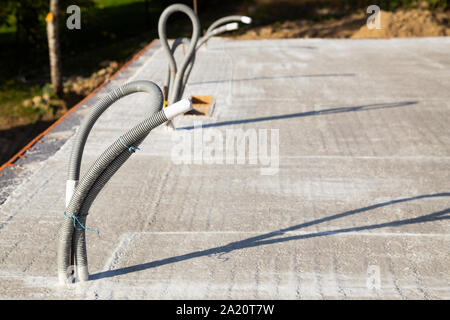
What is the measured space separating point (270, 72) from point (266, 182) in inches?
288

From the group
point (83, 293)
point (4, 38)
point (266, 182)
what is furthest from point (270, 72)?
point (4, 38)

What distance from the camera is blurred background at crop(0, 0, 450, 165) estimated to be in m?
16.4

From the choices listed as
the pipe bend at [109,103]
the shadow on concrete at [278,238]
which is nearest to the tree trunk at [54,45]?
the pipe bend at [109,103]

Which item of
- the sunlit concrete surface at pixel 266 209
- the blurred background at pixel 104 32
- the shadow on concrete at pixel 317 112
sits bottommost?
the blurred background at pixel 104 32

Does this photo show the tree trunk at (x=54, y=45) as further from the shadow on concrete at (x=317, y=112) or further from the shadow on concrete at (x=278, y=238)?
the shadow on concrete at (x=278, y=238)

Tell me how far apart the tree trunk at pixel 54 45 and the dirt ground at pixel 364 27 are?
9.32m

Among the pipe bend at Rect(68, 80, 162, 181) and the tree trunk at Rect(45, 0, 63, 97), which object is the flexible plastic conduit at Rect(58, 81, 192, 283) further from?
the tree trunk at Rect(45, 0, 63, 97)

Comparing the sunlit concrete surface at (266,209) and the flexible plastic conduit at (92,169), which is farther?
the sunlit concrete surface at (266,209)

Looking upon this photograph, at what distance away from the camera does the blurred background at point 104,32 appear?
1641 centimetres

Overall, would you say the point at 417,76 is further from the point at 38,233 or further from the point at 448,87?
the point at 38,233

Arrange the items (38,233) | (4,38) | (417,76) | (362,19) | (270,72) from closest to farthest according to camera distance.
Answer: (38,233) < (417,76) < (270,72) < (4,38) < (362,19)

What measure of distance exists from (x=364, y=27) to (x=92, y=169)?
61.5 feet

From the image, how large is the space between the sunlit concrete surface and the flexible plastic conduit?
1.15 ft
